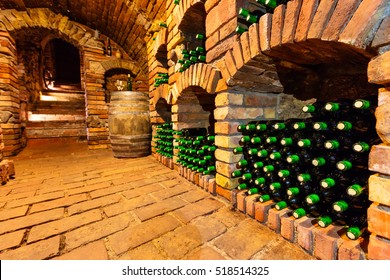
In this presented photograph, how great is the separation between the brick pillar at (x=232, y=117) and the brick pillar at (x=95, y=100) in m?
4.81

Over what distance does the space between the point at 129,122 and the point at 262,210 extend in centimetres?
307

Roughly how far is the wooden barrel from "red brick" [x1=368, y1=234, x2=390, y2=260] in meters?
3.65

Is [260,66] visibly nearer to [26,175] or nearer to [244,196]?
[244,196]

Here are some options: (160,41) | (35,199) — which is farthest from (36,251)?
(160,41)

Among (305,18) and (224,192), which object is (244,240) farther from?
(305,18)

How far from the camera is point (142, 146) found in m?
4.00

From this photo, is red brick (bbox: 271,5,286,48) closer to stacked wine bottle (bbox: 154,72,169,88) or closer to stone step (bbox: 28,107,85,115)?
stacked wine bottle (bbox: 154,72,169,88)

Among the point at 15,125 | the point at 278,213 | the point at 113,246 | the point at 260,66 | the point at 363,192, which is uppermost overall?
the point at 260,66

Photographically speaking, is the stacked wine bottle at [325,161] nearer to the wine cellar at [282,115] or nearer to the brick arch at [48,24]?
the wine cellar at [282,115]

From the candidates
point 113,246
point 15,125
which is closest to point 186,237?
point 113,246

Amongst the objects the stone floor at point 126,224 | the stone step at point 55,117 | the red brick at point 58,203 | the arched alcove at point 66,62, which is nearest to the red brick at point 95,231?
the stone floor at point 126,224

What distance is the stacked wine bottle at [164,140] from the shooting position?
3378mm

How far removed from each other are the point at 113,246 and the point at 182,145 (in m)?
1.73

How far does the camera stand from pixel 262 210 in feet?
4.95
